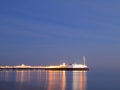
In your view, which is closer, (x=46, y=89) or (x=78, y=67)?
(x=46, y=89)

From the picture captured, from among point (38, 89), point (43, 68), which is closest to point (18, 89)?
point (38, 89)

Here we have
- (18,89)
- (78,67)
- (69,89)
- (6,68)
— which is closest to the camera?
(18,89)

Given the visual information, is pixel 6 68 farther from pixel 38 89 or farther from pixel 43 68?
pixel 38 89

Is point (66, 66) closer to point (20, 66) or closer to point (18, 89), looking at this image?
point (20, 66)

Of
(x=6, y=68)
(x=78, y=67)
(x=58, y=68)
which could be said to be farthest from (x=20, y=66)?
(x=78, y=67)

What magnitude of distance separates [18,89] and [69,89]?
559cm

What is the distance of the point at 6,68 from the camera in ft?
486

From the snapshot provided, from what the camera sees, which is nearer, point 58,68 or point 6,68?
point 58,68

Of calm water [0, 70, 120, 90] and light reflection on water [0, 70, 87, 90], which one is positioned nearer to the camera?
light reflection on water [0, 70, 87, 90]

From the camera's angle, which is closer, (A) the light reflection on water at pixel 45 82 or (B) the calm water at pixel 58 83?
(A) the light reflection on water at pixel 45 82

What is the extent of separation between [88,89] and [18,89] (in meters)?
7.81

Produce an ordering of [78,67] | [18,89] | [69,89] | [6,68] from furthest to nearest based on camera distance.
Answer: [6,68]
[78,67]
[69,89]
[18,89]

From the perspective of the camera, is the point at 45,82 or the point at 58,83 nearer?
the point at 58,83

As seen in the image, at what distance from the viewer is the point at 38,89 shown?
2534cm
